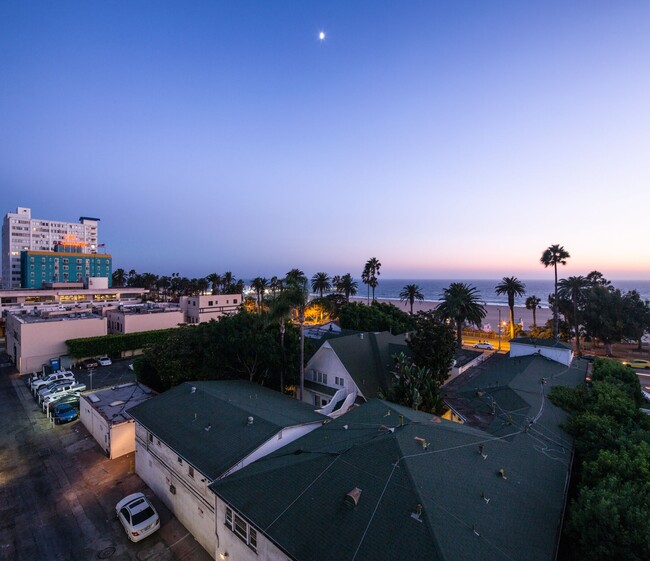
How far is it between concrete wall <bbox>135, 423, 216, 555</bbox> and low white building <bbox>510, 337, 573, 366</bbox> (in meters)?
34.7

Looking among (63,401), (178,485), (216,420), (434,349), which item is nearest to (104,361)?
(63,401)

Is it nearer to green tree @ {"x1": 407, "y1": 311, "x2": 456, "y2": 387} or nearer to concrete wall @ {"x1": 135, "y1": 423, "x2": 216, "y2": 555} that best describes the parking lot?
concrete wall @ {"x1": 135, "y1": 423, "x2": 216, "y2": 555}

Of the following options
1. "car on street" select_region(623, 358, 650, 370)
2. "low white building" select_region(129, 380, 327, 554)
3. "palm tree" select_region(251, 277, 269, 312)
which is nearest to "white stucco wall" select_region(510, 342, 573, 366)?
"car on street" select_region(623, 358, 650, 370)

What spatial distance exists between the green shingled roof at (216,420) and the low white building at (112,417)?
3.17 metres

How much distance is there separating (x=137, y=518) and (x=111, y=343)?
43.1 m

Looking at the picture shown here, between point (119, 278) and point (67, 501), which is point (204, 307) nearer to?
point (67, 501)

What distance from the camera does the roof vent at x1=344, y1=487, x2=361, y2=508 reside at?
11.8 metres

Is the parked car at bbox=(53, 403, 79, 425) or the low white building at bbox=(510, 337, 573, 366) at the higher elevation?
the low white building at bbox=(510, 337, 573, 366)

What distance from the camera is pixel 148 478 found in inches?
851

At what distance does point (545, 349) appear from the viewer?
3528cm

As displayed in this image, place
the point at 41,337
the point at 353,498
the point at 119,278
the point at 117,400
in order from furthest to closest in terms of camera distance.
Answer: the point at 119,278 < the point at 41,337 < the point at 117,400 < the point at 353,498

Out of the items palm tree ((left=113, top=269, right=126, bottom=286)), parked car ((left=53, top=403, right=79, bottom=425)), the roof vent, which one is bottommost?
parked car ((left=53, top=403, right=79, bottom=425))

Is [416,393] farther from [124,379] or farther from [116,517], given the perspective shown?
[124,379]

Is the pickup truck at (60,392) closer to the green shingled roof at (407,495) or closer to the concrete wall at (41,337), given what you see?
the concrete wall at (41,337)
